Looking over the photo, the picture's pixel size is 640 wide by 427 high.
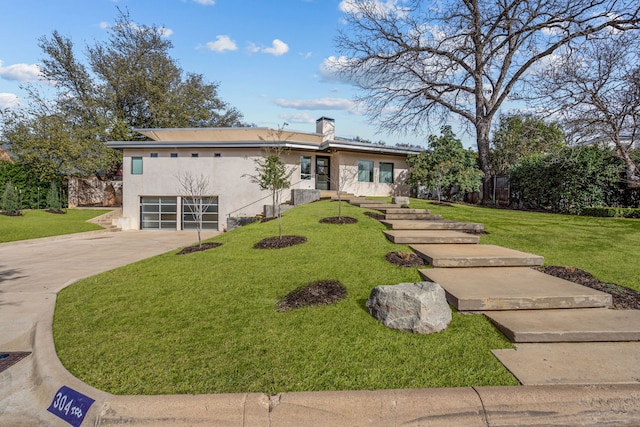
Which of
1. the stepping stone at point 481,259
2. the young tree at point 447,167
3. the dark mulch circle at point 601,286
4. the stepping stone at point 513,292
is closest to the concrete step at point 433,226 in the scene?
the stepping stone at point 481,259

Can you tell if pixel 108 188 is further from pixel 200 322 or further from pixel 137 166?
pixel 200 322

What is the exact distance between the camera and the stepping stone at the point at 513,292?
3.61 meters

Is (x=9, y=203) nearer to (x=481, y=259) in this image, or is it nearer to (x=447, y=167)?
(x=481, y=259)

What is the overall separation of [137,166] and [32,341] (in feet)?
52.0

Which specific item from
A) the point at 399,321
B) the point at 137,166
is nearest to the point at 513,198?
the point at 399,321

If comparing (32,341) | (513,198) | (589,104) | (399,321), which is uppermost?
(589,104)

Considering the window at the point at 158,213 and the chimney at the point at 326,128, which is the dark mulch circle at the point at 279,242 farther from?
the chimney at the point at 326,128

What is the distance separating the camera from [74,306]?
458cm

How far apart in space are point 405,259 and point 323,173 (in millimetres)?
13237

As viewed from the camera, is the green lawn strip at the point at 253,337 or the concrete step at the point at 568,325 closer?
the green lawn strip at the point at 253,337

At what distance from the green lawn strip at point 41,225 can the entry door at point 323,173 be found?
39.1 feet

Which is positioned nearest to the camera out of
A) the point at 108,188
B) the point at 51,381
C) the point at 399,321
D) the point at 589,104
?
the point at 51,381

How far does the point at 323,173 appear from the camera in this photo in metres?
18.1

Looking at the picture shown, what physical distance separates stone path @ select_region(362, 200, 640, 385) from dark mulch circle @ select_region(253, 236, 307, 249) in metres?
2.68
